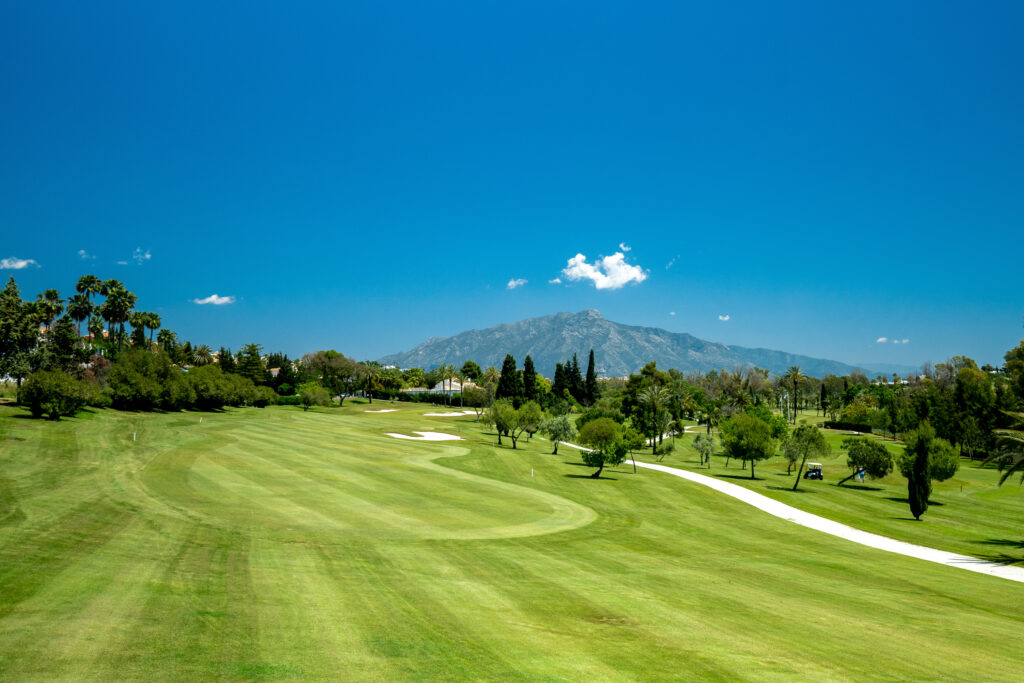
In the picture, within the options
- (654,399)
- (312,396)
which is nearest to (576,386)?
(312,396)

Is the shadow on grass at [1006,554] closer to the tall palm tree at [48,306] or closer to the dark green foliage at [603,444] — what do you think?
the dark green foliage at [603,444]

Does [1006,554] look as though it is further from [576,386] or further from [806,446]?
[576,386]

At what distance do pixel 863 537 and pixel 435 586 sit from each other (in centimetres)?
2891

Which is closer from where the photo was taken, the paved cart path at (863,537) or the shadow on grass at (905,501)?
the paved cart path at (863,537)

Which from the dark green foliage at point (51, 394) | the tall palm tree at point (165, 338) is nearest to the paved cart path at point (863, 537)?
the dark green foliage at point (51, 394)

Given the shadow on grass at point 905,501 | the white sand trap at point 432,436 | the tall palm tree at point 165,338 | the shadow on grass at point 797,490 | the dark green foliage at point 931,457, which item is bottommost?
the shadow on grass at point 905,501

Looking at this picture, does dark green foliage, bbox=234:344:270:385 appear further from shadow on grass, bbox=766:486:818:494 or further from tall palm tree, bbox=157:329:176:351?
shadow on grass, bbox=766:486:818:494

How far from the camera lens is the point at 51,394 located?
186 feet

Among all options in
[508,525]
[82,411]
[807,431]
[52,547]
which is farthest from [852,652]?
[82,411]

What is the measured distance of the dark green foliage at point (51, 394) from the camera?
56344mm

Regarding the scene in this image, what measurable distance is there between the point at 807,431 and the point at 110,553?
56079mm

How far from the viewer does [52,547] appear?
18750 millimetres

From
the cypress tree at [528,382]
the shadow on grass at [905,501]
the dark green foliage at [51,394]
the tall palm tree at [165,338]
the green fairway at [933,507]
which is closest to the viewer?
the green fairway at [933,507]

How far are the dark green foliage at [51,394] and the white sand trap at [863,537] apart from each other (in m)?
63.3
